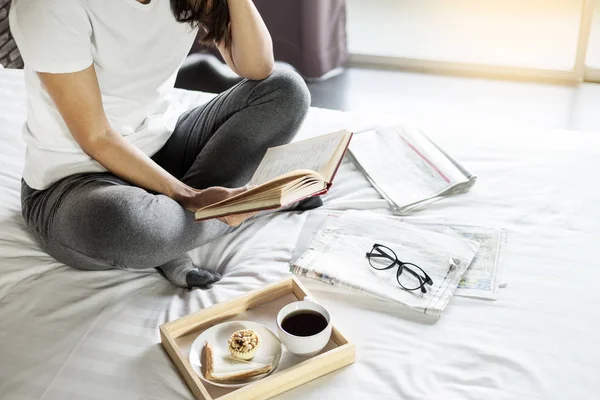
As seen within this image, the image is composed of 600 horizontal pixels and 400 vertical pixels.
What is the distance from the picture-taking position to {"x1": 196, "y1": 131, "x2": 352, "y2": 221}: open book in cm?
121

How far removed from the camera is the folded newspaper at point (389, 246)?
52.7 inches

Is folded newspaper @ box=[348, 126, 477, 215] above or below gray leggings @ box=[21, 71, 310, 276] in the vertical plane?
below

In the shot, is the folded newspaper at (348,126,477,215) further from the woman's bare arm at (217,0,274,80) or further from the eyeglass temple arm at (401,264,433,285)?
the woman's bare arm at (217,0,274,80)

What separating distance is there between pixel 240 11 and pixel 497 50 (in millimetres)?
1743

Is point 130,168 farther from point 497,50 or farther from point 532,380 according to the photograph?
point 497,50

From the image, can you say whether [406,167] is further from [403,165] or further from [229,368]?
[229,368]

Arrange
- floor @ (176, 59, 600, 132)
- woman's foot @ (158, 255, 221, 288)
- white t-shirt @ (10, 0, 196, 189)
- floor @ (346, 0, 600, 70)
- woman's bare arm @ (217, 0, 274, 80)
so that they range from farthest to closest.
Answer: floor @ (346, 0, 600, 70), floor @ (176, 59, 600, 132), woman's bare arm @ (217, 0, 274, 80), woman's foot @ (158, 255, 221, 288), white t-shirt @ (10, 0, 196, 189)

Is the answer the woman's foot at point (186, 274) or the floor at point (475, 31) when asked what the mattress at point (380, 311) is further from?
the floor at point (475, 31)

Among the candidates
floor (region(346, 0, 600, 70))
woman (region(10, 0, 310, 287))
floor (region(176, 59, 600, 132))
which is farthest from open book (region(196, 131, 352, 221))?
floor (region(346, 0, 600, 70))

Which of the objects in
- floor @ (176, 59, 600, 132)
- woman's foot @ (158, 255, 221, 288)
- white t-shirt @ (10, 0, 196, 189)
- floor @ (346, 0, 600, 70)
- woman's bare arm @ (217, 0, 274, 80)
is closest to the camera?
white t-shirt @ (10, 0, 196, 189)

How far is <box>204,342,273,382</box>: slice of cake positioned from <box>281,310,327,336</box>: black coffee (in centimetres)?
7

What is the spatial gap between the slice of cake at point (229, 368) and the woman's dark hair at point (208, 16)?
0.69 meters

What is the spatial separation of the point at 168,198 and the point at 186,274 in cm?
15

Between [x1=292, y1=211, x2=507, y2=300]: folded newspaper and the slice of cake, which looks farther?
[x1=292, y1=211, x2=507, y2=300]: folded newspaper
